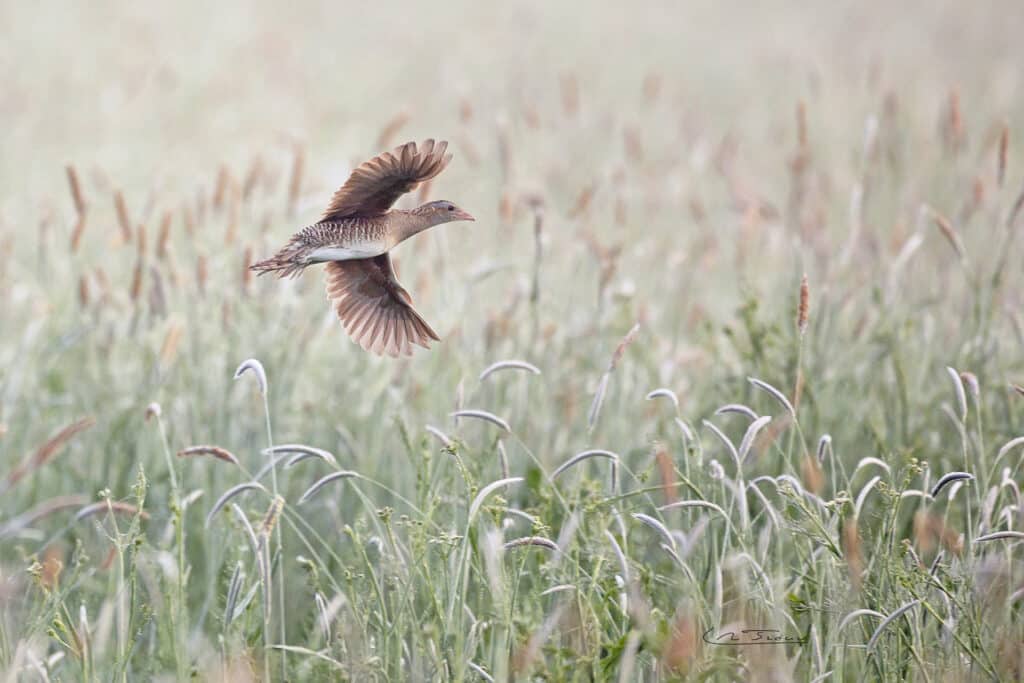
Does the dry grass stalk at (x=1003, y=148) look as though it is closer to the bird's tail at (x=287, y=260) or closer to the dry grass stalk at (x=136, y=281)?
the bird's tail at (x=287, y=260)

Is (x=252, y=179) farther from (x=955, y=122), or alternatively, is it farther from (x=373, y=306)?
(x=955, y=122)

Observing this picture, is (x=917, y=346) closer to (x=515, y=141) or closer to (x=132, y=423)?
(x=132, y=423)

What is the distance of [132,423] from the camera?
3.78m

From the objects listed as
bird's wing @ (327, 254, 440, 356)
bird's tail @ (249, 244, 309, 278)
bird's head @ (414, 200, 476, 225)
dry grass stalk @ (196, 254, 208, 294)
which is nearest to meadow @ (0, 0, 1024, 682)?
dry grass stalk @ (196, 254, 208, 294)

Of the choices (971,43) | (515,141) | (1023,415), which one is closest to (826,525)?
(1023,415)

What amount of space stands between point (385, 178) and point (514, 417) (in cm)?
174

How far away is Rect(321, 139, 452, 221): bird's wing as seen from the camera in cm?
194

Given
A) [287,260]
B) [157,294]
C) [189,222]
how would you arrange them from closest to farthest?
[287,260] → [157,294] → [189,222]
